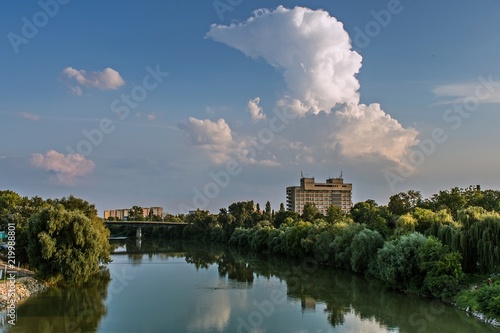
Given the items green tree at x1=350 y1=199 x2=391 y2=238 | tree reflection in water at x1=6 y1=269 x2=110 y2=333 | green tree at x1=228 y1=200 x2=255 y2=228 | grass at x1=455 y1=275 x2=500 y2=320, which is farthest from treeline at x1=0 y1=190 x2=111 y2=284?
green tree at x1=228 y1=200 x2=255 y2=228

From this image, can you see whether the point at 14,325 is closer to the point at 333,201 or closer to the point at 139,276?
the point at 139,276

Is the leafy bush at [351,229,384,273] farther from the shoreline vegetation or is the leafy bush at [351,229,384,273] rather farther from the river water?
the river water

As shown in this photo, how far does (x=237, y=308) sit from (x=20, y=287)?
1332 cm

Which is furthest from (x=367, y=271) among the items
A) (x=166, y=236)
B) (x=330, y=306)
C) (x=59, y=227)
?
(x=166, y=236)

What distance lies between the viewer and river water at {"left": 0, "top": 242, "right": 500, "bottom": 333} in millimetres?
20500

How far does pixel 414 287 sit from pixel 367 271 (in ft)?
27.5

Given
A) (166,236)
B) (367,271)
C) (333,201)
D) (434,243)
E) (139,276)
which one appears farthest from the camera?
(333,201)

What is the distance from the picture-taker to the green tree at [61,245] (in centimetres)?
2739

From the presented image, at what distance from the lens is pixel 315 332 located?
64.4 ft

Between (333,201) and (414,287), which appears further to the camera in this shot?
(333,201)

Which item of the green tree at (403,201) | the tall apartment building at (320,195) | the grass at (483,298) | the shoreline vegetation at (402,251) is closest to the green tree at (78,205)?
the shoreline vegetation at (402,251)

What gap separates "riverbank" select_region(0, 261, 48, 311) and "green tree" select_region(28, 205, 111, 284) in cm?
77

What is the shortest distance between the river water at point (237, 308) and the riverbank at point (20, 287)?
2.28 feet

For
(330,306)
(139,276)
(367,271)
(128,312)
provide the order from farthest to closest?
1. (139,276)
2. (367,271)
3. (330,306)
4. (128,312)
